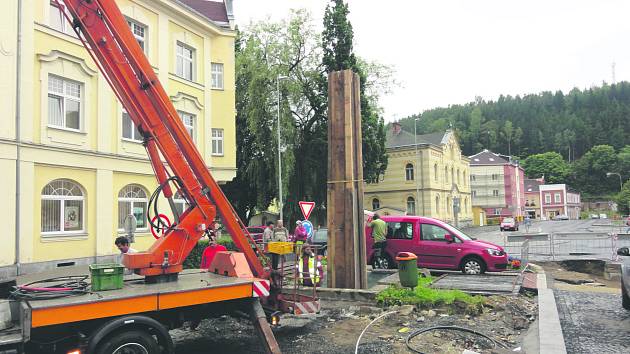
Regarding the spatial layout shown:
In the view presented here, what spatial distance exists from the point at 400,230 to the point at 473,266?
2407mm

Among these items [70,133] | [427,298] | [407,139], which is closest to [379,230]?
[427,298]

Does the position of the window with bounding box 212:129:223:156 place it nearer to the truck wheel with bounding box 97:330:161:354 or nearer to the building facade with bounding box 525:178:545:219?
the truck wheel with bounding box 97:330:161:354

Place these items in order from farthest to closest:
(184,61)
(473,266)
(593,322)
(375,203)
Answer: (375,203) → (184,61) → (473,266) → (593,322)

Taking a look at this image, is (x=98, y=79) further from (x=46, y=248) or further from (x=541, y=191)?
(x=541, y=191)

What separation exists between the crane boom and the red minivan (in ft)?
27.7

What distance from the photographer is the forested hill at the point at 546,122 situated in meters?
131

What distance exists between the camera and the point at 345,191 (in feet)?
37.3

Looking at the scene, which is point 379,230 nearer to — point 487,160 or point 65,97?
point 65,97

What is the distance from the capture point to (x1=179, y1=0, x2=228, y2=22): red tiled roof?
→ 89.6 ft

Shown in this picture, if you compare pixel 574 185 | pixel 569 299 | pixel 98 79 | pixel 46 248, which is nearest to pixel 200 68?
pixel 98 79

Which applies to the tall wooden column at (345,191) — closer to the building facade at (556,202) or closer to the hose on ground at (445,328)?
the hose on ground at (445,328)

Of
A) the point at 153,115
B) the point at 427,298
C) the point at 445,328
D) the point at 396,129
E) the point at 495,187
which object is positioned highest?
the point at 396,129

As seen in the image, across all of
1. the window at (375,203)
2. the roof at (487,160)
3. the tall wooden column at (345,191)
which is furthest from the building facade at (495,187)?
the tall wooden column at (345,191)

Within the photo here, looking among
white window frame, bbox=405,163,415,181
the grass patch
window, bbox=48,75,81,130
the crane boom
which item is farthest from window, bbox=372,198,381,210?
the crane boom
